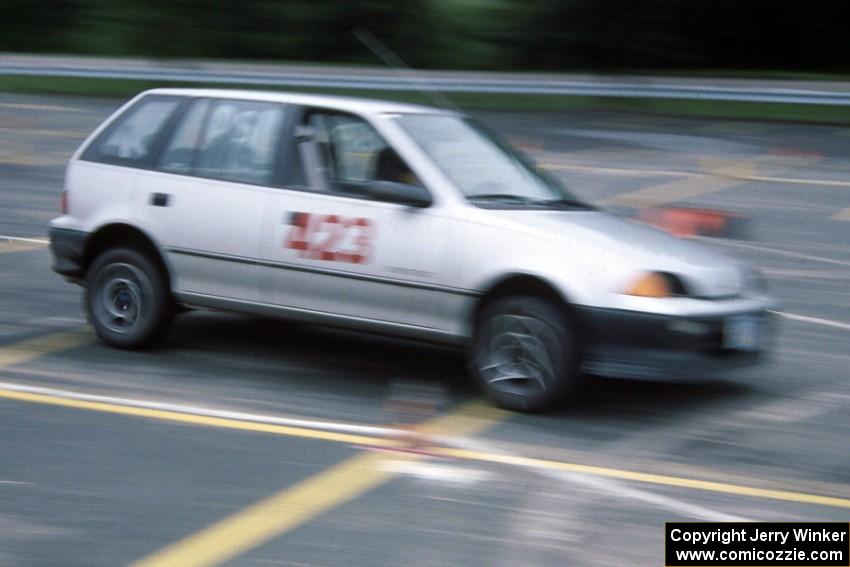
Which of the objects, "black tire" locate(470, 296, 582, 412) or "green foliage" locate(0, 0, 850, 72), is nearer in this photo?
"black tire" locate(470, 296, 582, 412)

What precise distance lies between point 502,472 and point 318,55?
860 inches

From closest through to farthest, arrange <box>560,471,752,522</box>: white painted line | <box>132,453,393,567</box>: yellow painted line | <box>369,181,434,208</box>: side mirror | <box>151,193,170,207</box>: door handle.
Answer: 1. <box>132,453,393,567</box>: yellow painted line
2. <box>560,471,752,522</box>: white painted line
3. <box>369,181,434,208</box>: side mirror
4. <box>151,193,170,207</box>: door handle

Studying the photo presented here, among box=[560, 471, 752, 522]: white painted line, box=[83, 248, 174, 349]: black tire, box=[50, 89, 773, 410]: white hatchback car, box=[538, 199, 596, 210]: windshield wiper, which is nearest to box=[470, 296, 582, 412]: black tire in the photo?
box=[50, 89, 773, 410]: white hatchback car

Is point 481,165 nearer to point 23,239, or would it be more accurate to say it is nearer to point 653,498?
point 653,498

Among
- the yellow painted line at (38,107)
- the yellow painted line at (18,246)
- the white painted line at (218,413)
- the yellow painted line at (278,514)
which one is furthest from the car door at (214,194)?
the yellow painted line at (38,107)

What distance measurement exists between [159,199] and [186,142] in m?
0.40

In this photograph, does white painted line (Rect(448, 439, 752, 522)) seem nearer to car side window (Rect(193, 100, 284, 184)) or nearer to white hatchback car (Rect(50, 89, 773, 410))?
white hatchback car (Rect(50, 89, 773, 410))

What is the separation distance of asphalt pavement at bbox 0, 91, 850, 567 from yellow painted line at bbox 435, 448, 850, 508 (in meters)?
0.02

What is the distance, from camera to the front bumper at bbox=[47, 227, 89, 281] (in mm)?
→ 8633

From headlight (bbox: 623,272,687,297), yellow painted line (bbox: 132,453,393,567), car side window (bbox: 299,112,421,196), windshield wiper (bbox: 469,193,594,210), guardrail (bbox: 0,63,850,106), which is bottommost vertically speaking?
yellow painted line (bbox: 132,453,393,567)

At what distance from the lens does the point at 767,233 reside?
1347 cm

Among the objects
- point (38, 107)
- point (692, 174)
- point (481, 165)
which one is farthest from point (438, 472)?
point (38, 107)

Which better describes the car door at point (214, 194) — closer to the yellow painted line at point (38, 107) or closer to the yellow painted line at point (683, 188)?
the yellow painted line at point (683, 188)

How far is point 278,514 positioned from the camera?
5.55 metres
